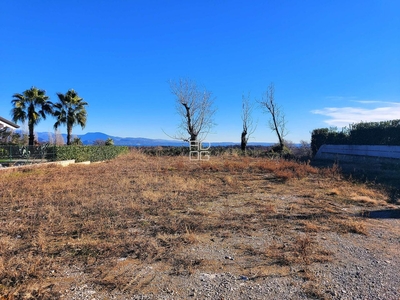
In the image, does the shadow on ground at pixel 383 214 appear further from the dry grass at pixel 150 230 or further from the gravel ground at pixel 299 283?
the gravel ground at pixel 299 283

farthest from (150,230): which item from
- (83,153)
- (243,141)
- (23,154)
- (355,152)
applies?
(243,141)

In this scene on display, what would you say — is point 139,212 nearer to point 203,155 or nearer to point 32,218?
point 32,218

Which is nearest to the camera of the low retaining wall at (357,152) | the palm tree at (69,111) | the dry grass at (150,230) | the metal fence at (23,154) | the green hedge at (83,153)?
the dry grass at (150,230)

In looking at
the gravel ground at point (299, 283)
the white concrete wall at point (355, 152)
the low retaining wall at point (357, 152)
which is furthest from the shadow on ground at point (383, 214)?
the white concrete wall at point (355, 152)

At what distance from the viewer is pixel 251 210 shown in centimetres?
518

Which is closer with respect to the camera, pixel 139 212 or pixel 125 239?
pixel 125 239

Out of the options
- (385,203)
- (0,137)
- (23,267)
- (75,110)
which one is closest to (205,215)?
(23,267)

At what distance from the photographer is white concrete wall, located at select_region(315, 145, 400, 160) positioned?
12.8 m

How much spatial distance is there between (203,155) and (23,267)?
18747 millimetres

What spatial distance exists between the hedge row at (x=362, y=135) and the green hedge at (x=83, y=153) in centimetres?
1674

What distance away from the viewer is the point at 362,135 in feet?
51.2

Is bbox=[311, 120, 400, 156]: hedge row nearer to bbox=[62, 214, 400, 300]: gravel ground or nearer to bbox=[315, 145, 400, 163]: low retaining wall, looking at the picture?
bbox=[315, 145, 400, 163]: low retaining wall

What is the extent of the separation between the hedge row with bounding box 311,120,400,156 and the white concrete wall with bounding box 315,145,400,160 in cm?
35

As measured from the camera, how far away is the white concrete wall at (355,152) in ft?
42.1
